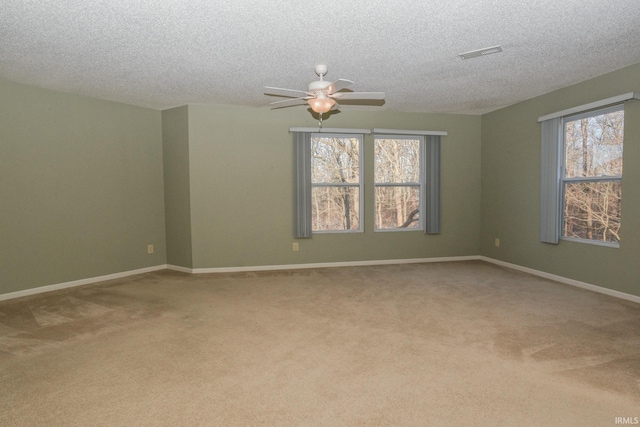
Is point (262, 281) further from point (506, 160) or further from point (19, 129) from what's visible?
point (506, 160)

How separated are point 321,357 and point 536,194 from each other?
399 cm

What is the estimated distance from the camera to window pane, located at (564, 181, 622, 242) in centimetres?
407

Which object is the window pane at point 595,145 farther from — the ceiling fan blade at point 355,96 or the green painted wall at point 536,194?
the ceiling fan blade at point 355,96

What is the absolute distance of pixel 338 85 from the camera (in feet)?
10.1

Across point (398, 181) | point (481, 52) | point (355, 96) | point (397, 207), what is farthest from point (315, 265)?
point (481, 52)

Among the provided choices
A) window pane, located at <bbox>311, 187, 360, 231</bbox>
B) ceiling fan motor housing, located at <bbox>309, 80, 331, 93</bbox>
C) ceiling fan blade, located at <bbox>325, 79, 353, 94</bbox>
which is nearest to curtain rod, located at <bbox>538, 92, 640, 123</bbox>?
window pane, located at <bbox>311, 187, 360, 231</bbox>

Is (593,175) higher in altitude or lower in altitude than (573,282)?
higher

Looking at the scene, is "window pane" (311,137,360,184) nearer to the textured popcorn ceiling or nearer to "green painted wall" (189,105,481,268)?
"green painted wall" (189,105,481,268)

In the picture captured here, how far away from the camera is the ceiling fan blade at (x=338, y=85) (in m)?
2.97

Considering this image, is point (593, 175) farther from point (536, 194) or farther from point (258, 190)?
point (258, 190)

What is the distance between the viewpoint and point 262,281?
189 inches

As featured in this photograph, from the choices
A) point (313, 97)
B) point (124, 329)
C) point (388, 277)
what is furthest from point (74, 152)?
point (388, 277)

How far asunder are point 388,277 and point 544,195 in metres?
2.23

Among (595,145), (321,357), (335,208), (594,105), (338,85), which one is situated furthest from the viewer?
(335,208)
